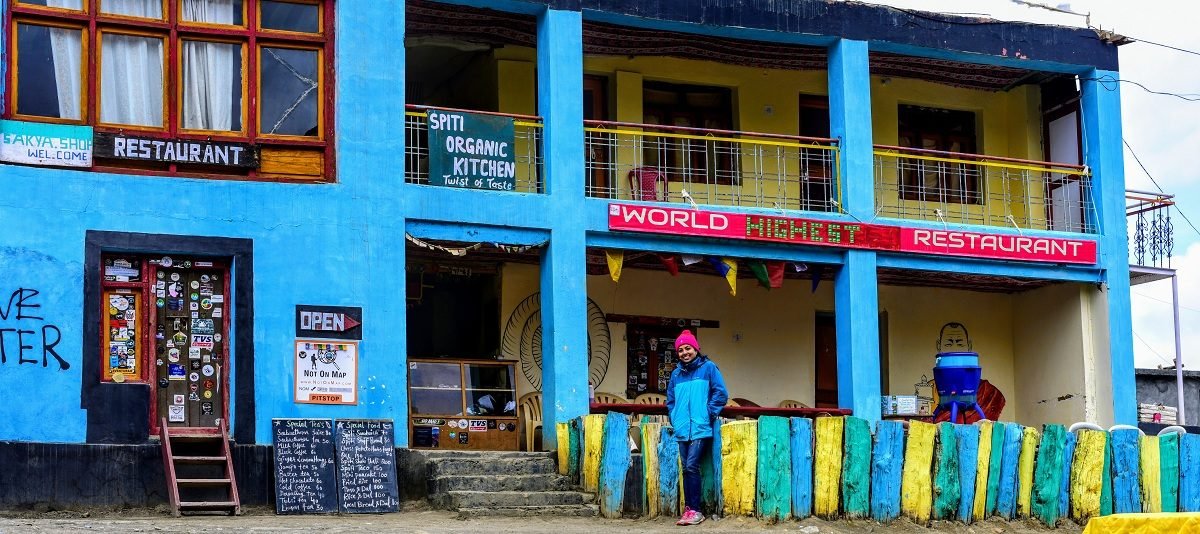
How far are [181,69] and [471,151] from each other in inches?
131

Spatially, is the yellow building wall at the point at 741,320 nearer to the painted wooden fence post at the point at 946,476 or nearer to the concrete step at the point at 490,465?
the concrete step at the point at 490,465

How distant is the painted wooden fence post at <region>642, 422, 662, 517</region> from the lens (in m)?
15.2

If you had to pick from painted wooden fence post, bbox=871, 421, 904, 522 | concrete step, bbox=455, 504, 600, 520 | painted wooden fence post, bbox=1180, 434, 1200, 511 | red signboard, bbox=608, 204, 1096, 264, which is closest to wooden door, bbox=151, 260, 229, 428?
concrete step, bbox=455, 504, 600, 520

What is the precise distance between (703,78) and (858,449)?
798cm

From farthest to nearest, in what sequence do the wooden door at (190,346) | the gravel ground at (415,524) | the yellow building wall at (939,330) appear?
the yellow building wall at (939,330)
the wooden door at (190,346)
the gravel ground at (415,524)

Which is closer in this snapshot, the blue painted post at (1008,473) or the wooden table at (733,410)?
the blue painted post at (1008,473)

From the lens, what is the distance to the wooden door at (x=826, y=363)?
899 inches

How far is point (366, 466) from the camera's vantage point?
16.4 meters

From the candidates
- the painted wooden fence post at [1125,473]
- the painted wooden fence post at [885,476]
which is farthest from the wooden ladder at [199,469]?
the painted wooden fence post at [1125,473]

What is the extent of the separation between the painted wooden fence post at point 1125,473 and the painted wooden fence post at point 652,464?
481cm

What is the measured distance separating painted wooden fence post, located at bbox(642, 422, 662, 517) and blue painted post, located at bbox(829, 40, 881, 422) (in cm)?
510

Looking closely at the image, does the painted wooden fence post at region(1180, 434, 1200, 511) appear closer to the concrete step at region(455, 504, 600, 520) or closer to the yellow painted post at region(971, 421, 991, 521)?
the yellow painted post at region(971, 421, 991, 521)

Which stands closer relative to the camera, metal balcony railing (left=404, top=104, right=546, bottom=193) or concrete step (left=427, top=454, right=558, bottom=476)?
concrete step (left=427, top=454, right=558, bottom=476)

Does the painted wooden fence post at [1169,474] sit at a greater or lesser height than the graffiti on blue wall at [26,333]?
lesser
